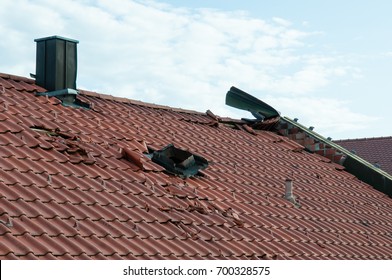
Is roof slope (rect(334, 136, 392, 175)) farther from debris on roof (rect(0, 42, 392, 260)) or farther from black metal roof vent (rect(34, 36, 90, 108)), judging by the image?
black metal roof vent (rect(34, 36, 90, 108))

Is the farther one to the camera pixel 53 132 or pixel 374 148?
pixel 374 148

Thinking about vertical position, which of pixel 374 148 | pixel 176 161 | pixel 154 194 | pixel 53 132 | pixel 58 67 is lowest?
pixel 374 148

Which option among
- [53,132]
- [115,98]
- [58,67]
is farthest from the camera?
[115,98]

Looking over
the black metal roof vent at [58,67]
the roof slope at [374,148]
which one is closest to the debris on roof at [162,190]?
the black metal roof vent at [58,67]

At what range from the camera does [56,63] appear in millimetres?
13969

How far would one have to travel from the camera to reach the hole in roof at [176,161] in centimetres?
1240

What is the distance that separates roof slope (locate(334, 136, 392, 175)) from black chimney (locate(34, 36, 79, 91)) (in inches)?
730

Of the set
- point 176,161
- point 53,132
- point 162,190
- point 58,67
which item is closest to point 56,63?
point 58,67

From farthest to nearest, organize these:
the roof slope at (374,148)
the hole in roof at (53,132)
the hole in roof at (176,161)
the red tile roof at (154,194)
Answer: the roof slope at (374,148) < the hole in roof at (176,161) < the hole in roof at (53,132) < the red tile roof at (154,194)

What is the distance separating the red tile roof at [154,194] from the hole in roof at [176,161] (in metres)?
0.14

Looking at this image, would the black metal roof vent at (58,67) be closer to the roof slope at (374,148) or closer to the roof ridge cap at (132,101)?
the roof ridge cap at (132,101)

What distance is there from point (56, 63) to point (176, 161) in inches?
109

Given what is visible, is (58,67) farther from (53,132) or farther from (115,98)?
(53,132)

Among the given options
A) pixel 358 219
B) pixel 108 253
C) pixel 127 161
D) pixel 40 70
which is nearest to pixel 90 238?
pixel 108 253
